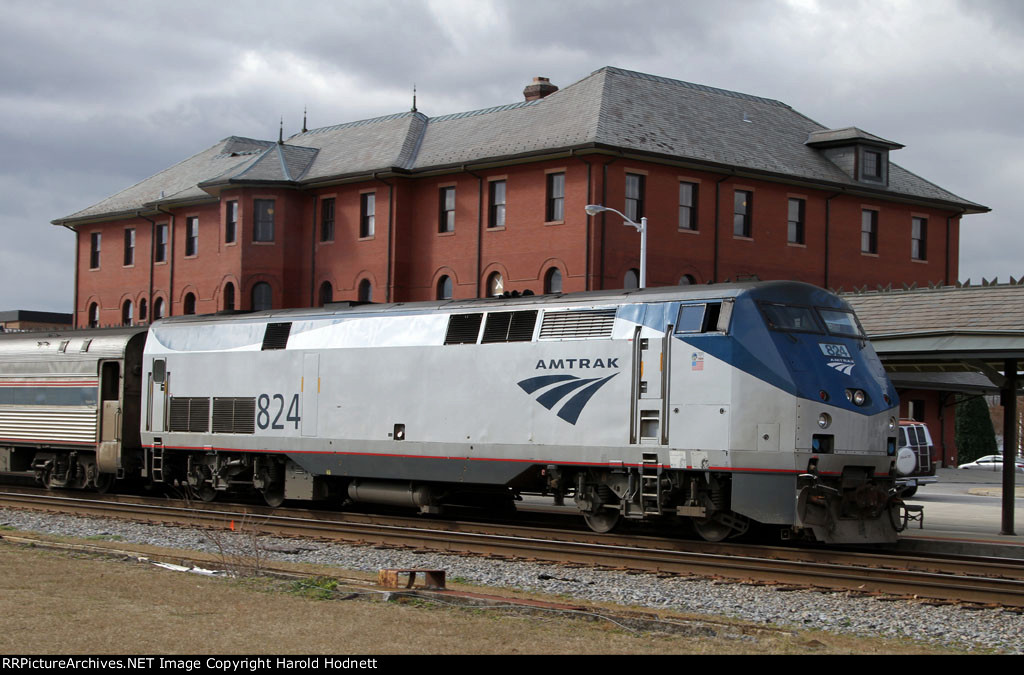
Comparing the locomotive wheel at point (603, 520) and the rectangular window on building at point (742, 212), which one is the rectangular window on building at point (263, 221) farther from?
the locomotive wheel at point (603, 520)

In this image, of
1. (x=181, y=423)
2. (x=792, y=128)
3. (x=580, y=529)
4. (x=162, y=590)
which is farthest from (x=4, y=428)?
(x=792, y=128)

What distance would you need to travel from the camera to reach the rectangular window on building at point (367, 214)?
47.9 meters

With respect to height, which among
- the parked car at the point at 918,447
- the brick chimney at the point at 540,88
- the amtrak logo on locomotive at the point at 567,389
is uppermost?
the brick chimney at the point at 540,88

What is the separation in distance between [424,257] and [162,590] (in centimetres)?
3579

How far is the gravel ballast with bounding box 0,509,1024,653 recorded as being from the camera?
35.0 feet

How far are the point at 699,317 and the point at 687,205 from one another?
97.0ft

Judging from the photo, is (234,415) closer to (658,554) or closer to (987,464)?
(658,554)

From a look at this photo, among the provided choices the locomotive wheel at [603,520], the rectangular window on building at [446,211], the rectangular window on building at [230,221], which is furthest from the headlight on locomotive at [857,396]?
the rectangular window on building at [230,221]

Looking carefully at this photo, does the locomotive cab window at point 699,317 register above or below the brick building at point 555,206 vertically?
below

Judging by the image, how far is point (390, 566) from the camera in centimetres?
1477

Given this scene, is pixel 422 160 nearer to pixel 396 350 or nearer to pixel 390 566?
pixel 396 350

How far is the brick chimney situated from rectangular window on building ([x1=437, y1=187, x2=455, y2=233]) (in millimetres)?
6640

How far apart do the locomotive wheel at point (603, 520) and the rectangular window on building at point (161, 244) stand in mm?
42809

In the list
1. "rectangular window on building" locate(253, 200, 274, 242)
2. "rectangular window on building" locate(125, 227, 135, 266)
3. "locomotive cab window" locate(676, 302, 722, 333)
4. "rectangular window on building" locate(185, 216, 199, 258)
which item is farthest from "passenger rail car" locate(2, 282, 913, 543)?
"rectangular window on building" locate(125, 227, 135, 266)
